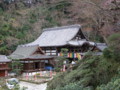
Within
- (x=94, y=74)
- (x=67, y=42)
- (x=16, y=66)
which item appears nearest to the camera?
(x=94, y=74)

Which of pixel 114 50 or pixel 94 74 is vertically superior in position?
pixel 114 50

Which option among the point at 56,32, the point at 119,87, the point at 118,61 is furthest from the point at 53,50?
the point at 119,87

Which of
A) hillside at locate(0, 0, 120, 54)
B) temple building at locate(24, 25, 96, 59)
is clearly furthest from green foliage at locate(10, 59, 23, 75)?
hillside at locate(0, 0, 120, 54)

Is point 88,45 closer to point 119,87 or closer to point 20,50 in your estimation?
point 20,50

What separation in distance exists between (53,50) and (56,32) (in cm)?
415

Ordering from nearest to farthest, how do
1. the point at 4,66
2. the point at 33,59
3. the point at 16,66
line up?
the point at 4,66 < the point at 16,66 < the point at 33,59

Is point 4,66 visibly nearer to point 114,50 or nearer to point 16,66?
point 16,66

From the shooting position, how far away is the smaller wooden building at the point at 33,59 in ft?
70.3

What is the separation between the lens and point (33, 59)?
851 inches

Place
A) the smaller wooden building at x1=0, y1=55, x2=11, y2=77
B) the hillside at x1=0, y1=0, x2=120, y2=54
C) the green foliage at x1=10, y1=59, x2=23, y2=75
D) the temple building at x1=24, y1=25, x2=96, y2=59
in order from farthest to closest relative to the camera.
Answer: the hillside at x1=0, y1=0, x2=120, y2=54
the temple building at x1=24, y1=25, x2=96, y2=59
the green foliage at x1=10, y1=59, x2=23, y2=75
the smaller wooden building at x1=0, y1=55, x2=11, y2=77

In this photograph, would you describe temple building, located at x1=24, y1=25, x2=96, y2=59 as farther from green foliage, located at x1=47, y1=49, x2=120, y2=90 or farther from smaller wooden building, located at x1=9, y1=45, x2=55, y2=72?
green foliage, located at x1=47, y1=49, x2=120, y2=90

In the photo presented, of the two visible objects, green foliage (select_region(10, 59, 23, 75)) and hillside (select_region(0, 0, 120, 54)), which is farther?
hillside (select_region(0, 0, 120, 54))

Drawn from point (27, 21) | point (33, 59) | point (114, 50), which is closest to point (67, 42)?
point (33, 59)

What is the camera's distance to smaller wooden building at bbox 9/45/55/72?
70.3ft
